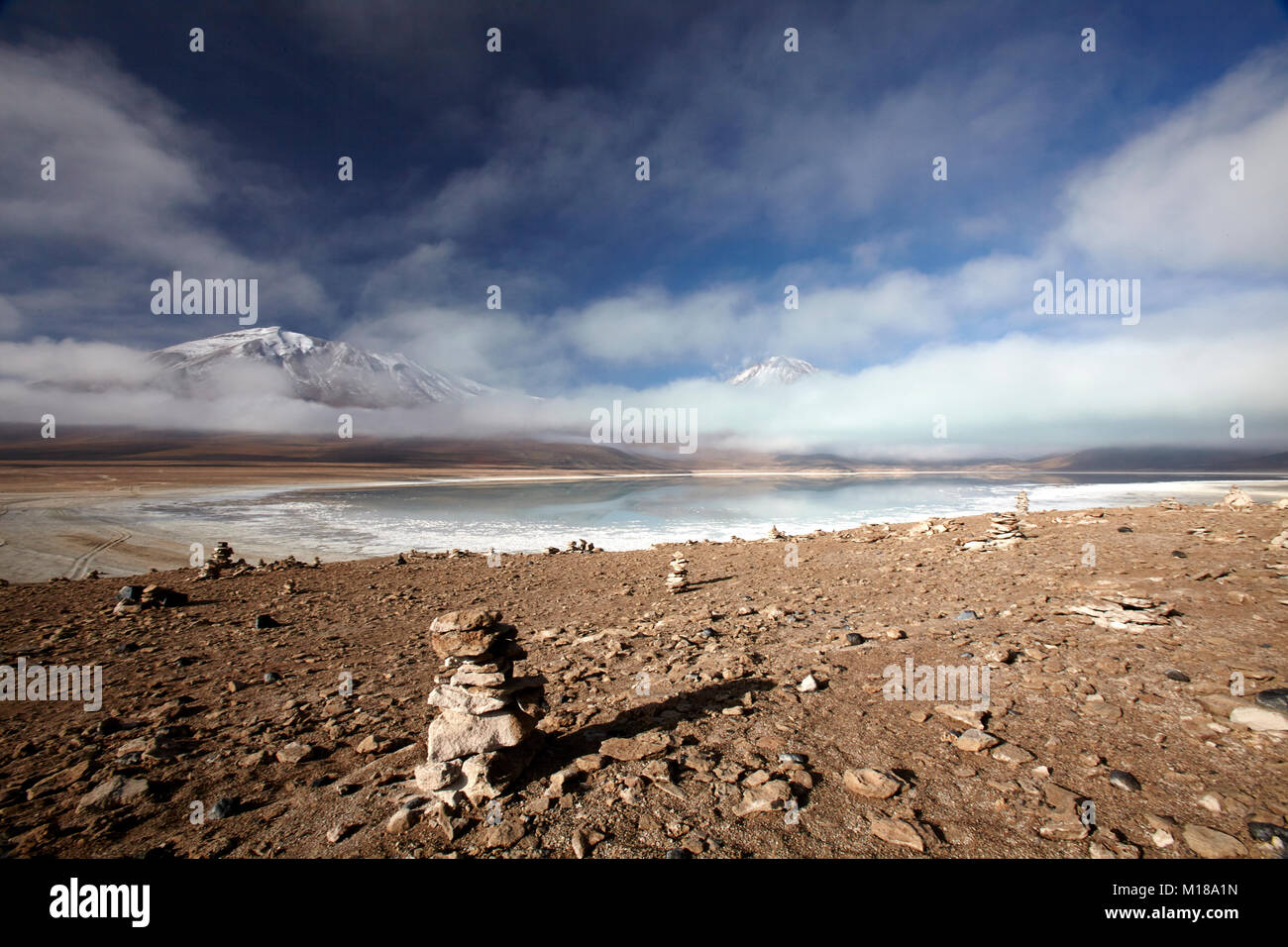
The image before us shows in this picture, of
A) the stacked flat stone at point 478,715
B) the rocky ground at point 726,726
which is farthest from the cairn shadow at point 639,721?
the stacked flat stone at point 478,715

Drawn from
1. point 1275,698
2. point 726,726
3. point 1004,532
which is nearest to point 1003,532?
point 1004,532

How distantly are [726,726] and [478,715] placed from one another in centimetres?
218

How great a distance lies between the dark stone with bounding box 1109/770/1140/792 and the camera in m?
3.11

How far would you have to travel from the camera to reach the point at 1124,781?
316 centimetres

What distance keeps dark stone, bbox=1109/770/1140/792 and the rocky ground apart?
31mm

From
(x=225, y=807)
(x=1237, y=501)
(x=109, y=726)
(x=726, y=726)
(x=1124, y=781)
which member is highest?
(x=1237, y=501)

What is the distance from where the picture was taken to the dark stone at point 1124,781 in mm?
3109

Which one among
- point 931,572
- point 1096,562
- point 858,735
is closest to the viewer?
point 858,735

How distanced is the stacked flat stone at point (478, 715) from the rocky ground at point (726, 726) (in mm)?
159

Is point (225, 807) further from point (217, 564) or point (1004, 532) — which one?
point (1004, 532)

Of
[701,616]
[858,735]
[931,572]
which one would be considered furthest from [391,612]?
[931,572]

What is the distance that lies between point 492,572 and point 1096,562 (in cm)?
1332

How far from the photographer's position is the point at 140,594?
9266 mm

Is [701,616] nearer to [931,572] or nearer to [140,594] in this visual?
[931,572]
